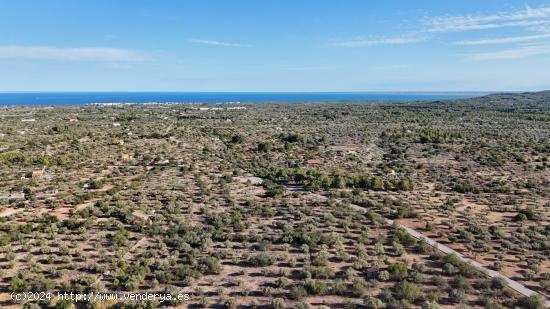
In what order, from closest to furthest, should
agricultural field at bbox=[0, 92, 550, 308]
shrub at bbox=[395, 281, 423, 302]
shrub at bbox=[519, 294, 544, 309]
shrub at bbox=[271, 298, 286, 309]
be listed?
shrub at bbox=[271, 298, 286, 309], shrub at bbox=[519, 294, 544, 309], shrub at bbox=[395, 281, 423, 302], agricultural field at bbox=[0, 92, 550, 308]

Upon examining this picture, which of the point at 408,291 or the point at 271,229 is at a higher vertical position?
the point at 408,291

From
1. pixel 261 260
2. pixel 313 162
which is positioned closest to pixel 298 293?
pixel 261 260

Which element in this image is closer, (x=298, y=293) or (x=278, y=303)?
(x=278, y=303)

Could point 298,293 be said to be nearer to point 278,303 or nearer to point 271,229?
point 278,303

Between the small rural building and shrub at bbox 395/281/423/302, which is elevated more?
the small rural building

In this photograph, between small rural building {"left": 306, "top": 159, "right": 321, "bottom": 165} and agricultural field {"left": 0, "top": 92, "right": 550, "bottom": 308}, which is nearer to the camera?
agricultural field {"left": 0, "top": 92, "right": 550, "bottom": 308}

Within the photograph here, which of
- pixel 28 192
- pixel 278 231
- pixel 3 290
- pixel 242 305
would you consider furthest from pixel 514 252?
pixel 28 192

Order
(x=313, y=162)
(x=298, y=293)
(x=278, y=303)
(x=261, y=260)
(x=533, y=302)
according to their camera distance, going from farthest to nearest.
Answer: (x=313, y=162)
(x=261, y=260)
(x=298, y=293)
(x=533, y=302)
(x=278, y=303)

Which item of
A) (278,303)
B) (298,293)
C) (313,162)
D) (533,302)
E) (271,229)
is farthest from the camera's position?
(313,162)

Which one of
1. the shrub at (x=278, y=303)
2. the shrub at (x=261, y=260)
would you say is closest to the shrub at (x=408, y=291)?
the shrub at (x=278, y=303)

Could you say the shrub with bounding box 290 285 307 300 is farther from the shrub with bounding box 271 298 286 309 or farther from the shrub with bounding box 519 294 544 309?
the shrub with bounding box 519 294 544 309

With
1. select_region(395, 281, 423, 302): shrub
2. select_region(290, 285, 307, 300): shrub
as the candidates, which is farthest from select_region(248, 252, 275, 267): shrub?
select_region(395, 281, 423, 302): shrub
